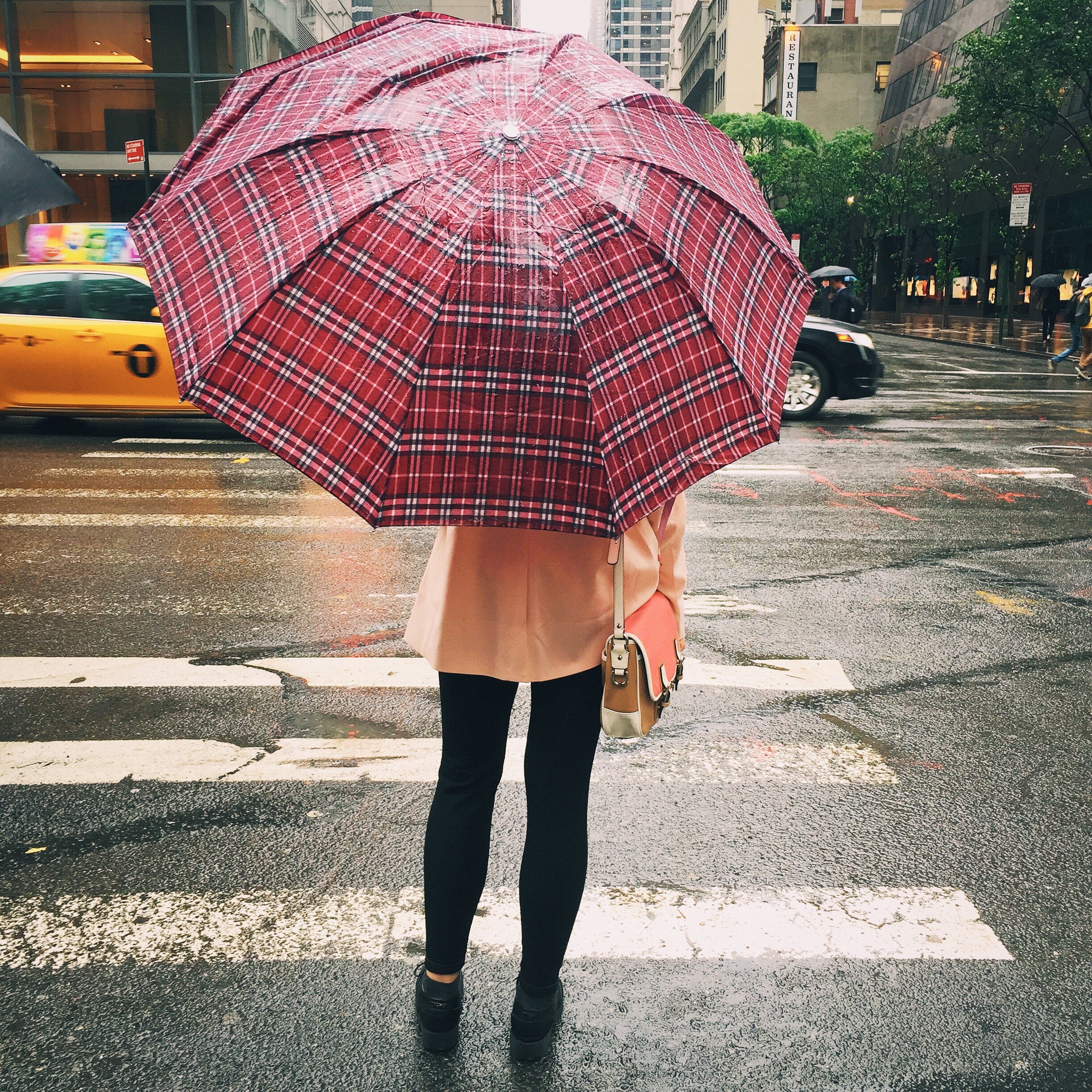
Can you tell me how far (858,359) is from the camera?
13.6 m

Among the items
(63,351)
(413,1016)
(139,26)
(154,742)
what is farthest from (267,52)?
(413,1016)

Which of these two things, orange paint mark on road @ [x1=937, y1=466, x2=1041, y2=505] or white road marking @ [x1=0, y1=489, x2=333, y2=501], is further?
orange paint mark on road @ [x1=937, y1=466, x2=1041, y2=505]

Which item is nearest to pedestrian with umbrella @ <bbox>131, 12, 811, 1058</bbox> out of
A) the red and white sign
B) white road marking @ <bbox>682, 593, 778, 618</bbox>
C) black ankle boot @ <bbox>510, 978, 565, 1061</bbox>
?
black ankle boot @ <bbox>510, 978, 565, 1061</bbox>

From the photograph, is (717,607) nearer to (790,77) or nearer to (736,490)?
(736,490)

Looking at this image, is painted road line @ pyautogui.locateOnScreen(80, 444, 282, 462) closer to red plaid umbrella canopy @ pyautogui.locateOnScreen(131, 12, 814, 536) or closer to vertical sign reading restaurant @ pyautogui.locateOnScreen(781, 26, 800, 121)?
red plaid umbrella canopy @ pyautogui.locateOnScreen(131, 12, 814, 536)

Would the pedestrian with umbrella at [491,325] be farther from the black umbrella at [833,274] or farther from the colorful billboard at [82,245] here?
the black umbrella at [833,274]

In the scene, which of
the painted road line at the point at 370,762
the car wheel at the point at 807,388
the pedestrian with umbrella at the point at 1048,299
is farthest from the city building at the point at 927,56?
the painted road line at the point at 370,762

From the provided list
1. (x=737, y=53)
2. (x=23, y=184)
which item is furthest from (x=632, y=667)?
(x=737, y=53)

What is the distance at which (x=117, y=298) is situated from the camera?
1138 centimetres

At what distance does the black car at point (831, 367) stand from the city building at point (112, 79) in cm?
1758

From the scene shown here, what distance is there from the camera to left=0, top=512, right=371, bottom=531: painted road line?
7.82 m

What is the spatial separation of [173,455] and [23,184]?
688 centimetres

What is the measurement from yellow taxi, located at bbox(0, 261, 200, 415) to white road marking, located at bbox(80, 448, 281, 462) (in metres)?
0.72

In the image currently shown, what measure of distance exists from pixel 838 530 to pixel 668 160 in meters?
6.12
